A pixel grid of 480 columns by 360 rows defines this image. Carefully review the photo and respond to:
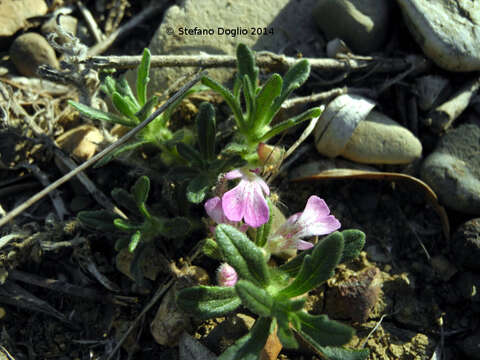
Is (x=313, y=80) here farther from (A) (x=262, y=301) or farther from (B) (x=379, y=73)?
(A) (x=262, y=301)

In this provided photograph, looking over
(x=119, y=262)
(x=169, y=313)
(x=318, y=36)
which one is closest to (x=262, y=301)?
(x=169, y=313)

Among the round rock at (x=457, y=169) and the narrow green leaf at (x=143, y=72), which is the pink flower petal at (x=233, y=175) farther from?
the round rock at (x=457, y=169)

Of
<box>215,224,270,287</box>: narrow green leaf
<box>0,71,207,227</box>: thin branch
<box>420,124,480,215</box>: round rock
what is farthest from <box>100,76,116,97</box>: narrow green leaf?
<box>420,124,480,215</box>: round rock

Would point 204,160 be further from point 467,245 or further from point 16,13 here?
point 16,13

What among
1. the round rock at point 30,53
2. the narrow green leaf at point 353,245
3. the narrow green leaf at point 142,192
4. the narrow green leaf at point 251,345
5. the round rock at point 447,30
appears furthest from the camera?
the round rock at point 30,53

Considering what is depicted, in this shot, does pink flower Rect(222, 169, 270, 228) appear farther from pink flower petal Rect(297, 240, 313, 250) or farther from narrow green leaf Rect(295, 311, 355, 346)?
narrow green leaf Rect(295, 311, 355, 346)

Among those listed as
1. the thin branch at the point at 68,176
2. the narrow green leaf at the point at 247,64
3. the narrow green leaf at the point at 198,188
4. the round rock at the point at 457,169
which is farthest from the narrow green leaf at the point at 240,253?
the round rock at the point at 457,169

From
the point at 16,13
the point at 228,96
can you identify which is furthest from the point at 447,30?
the point at 16,13
